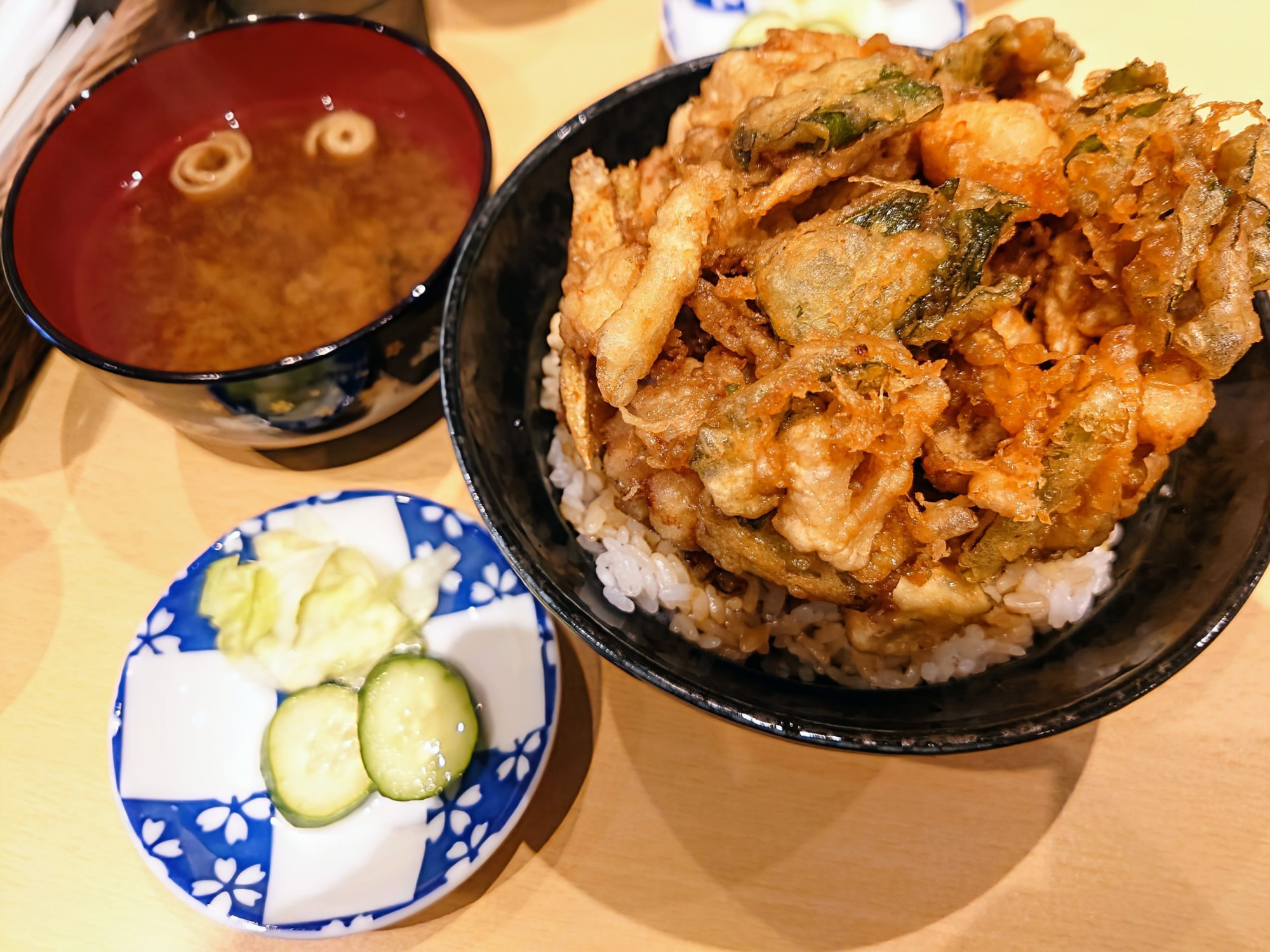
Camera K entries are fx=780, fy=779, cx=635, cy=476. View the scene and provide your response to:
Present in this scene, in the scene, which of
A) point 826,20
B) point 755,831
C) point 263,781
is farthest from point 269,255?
point 826,20

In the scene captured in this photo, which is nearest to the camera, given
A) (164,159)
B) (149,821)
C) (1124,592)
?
(1124,592)

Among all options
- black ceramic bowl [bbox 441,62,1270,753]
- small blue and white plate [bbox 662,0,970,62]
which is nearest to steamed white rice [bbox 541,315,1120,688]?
black ceramic bowl [bbox 441,62,1270,753]

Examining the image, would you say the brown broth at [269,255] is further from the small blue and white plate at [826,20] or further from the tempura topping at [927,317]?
the small blue and white plate at [826,20]

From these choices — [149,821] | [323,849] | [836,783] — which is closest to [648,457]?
[836,783]

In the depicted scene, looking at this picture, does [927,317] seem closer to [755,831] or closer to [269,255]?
[755,831]

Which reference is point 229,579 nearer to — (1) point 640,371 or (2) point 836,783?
(1) point 640,371

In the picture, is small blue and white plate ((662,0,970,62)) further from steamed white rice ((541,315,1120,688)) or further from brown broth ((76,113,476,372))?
steamed white rice ((541,315,1120,688))
